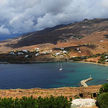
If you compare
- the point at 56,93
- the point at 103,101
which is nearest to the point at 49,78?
the point at 56,93

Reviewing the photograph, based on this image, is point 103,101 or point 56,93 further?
point 56,93

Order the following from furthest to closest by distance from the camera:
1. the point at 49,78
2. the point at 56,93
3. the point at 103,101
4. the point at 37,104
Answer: the point at 49,78
the point at 56,93
the point at 103,101
the point at 37,104

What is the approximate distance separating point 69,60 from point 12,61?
5627cm

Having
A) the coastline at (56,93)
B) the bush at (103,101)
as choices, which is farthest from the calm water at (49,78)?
the bush at (103,101)

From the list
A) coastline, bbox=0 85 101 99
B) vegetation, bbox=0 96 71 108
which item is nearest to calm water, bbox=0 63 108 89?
coastline, bbox=0 85 101 99

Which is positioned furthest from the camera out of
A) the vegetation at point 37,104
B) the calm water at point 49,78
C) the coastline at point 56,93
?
the calm water at point 49,78

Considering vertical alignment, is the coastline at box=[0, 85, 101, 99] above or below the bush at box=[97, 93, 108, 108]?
below

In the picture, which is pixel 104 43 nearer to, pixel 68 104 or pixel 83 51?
pixel 83 51

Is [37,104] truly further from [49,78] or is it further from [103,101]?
[49,78]

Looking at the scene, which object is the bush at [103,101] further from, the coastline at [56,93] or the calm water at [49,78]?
the calm water at [49,78]

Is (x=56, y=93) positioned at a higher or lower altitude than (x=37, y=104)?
lower

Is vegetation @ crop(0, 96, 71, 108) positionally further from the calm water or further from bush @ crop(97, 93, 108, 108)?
the calm water

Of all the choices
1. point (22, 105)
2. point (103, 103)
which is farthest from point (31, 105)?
point (103, 103)

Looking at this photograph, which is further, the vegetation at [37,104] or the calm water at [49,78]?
the calm water at [49,78]
